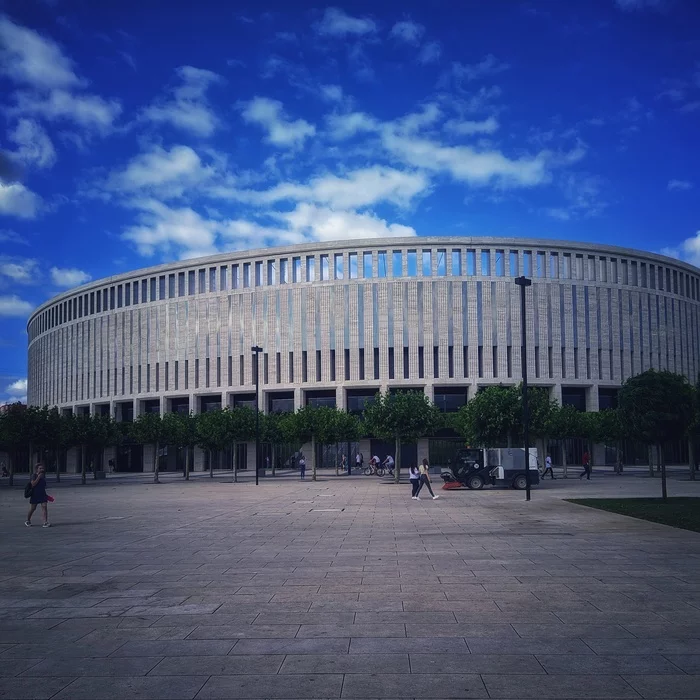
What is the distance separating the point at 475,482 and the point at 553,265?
1552 inches

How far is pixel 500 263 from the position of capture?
6756 cm

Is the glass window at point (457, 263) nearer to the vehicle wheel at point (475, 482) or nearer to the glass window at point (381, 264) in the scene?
the glass window at point (381, 264)

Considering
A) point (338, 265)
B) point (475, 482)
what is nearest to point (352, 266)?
point (338, 265)

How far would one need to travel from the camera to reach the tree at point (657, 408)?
930 inches

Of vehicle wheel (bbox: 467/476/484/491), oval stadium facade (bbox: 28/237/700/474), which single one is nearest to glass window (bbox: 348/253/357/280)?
oval stadium facade (bbox: 28/237/700/474)

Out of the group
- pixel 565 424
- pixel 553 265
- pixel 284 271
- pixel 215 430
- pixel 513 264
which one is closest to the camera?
pixel 565 424

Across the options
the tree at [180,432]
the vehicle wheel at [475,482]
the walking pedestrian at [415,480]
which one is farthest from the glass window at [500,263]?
the walking pedestrian at [415,480]

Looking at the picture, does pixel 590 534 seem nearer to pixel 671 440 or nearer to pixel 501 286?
pixel 671 440

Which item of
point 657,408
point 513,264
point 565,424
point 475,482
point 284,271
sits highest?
point 284,271

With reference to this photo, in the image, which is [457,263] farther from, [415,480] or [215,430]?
[415,480]

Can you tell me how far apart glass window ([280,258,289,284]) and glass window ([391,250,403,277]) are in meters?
10.8

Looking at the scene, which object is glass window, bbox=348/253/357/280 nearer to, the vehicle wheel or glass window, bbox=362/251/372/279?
glass window, bbox=362/251/372/279

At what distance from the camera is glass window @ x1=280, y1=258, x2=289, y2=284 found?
70731mm

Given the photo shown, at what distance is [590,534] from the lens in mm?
16188
